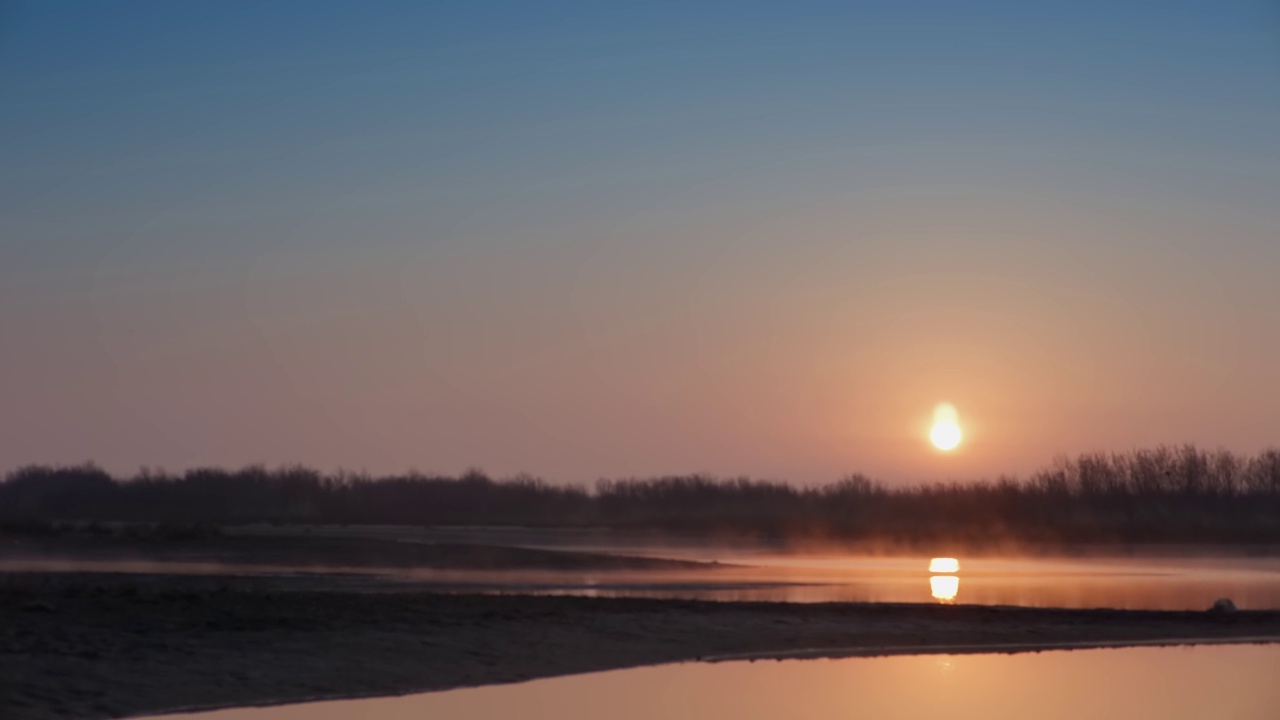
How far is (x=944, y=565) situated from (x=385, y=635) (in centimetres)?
2921

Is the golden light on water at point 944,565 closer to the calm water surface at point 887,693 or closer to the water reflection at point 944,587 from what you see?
the water reflection at point 944,587

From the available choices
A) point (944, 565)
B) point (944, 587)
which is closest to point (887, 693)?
point (944, 587)

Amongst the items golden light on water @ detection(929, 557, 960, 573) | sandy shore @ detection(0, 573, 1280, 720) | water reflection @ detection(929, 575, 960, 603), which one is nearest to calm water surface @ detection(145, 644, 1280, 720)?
sandy shore @ detection(0, 573, 1280, 720)

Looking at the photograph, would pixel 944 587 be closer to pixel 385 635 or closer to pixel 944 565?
pixel 944 565

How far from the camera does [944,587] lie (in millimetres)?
34094

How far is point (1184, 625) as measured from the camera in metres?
24.9

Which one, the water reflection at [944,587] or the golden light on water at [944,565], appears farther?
the golden light on water at [944,565]

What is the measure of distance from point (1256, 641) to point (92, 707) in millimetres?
18373

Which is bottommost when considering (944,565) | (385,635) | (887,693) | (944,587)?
(887,693)

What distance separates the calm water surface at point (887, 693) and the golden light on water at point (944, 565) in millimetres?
20677

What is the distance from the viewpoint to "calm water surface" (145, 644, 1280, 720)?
15445 mm

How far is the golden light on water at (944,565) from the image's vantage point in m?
42.2

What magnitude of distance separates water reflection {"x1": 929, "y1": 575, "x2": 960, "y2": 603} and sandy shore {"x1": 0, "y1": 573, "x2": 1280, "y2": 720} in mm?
4563

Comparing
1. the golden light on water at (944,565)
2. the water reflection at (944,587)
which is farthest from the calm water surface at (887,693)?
the golden light on water at (944,565)
